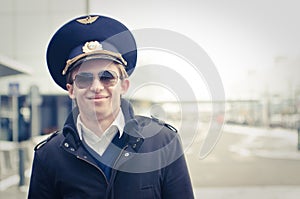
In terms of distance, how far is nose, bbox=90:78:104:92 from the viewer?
38.7 inches

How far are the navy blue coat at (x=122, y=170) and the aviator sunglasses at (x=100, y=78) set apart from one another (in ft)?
0.36

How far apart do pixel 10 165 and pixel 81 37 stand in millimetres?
2670

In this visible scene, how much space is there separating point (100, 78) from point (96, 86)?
2 centimetres

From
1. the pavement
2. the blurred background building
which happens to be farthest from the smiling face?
the pavement

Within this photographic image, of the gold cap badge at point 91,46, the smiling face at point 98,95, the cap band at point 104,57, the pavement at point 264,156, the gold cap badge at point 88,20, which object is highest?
the gold cap badge at point 88,20

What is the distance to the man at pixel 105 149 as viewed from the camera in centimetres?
99

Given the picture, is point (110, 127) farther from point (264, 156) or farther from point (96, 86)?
point (264, 156)

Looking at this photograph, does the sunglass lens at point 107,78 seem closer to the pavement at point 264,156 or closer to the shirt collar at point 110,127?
the shirt collar at point 110,127

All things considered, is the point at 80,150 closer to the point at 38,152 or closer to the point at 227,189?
the point at 38,152

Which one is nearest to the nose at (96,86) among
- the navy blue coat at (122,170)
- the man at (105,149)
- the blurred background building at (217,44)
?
the man at (105,149)

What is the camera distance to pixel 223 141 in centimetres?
283

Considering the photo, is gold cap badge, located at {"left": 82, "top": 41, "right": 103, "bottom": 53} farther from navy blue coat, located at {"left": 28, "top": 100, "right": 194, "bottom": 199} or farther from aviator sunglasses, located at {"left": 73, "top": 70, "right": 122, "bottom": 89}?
navy blue coat, located at {"left": 28, "top": 100, "right": 194, "bottom": 199}

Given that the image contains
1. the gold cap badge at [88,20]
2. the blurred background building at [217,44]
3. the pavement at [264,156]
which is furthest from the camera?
the pavement at [264,156]

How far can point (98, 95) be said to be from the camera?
98cm
